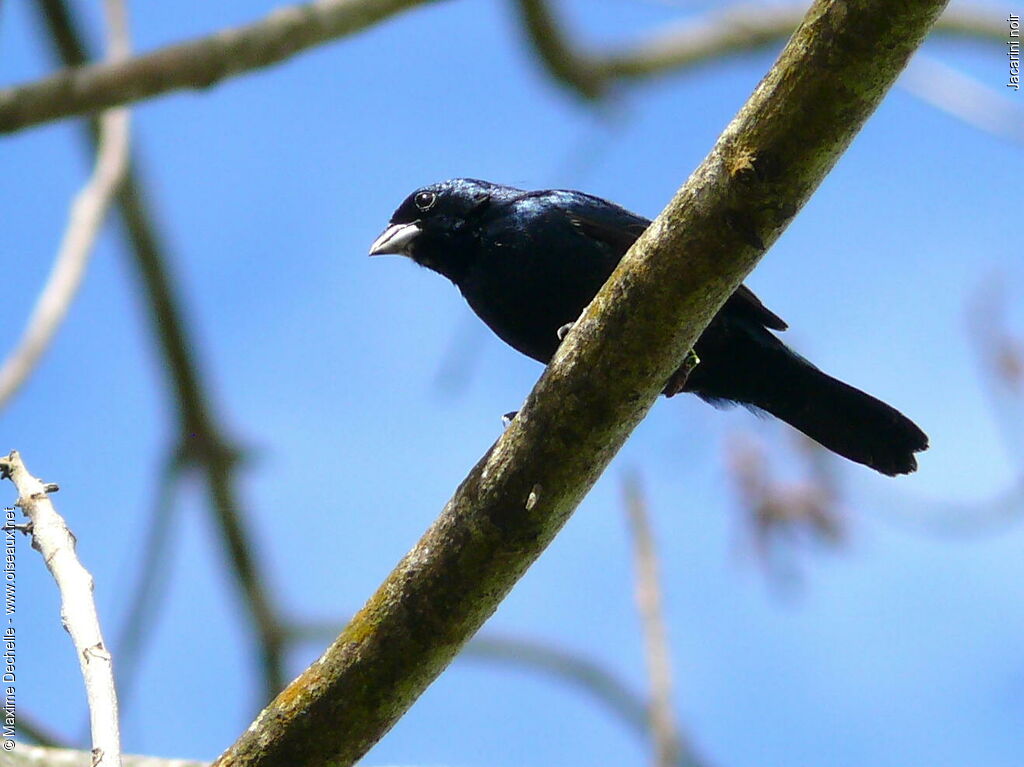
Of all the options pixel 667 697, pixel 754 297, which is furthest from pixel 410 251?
pixel 667 697

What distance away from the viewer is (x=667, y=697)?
419 cm

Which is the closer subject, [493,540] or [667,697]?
[493,540]

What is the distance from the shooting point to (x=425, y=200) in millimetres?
5336

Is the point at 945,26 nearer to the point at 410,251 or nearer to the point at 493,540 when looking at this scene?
the point at 410,251

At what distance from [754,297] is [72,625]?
2649 mm

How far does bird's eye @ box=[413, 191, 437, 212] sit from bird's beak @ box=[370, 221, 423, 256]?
0.24 ft

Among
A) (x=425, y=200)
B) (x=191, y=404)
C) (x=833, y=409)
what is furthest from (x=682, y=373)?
(x=191, y=404)

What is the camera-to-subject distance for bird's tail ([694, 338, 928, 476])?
4.55 metres

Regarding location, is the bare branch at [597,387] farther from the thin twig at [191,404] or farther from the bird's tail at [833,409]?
the thin twig at [191,404]

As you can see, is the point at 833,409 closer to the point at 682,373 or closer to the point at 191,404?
the point at 682,373

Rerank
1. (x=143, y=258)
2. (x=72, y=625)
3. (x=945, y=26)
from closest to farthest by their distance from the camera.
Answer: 1. (x=72, y=625)
2. (x=143, y=258)
3. (x=945, y=26)

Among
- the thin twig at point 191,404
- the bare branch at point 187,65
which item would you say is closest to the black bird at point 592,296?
the bare branch at point 187,65

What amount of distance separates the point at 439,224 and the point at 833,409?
167 cm

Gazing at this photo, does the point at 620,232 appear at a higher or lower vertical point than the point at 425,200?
lower
